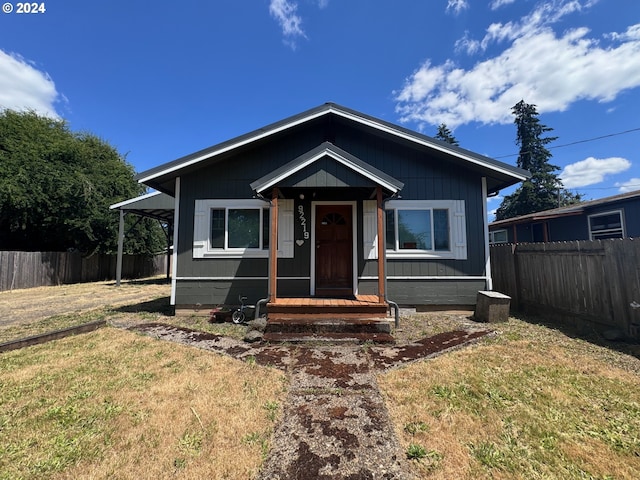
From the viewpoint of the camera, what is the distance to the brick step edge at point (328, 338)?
16.0ft

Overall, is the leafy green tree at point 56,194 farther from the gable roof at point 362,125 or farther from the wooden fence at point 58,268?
the gable roof at point 362,125

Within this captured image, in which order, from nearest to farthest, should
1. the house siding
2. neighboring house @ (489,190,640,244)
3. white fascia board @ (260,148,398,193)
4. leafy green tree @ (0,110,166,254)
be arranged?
white fascia board @ (260,148,398,193), the house siding, neighboring house @ (489,190,640,244), leafy green tree @ (0,110,166,254)

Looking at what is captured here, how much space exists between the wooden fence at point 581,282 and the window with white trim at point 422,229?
1501 millimetres

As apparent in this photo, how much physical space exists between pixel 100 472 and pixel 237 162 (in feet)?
20.6

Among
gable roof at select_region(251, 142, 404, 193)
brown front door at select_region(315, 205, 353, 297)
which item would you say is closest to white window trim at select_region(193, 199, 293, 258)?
brown front door at select_region(315, 205, 353, 297)

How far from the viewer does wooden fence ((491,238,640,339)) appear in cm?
461

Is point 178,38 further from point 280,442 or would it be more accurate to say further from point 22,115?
point 22,115

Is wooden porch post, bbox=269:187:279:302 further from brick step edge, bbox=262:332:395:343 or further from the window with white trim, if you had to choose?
the window with white trim

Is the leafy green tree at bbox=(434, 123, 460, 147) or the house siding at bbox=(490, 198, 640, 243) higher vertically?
the leafy green tree at bbox=(434, 123, 460, 147)

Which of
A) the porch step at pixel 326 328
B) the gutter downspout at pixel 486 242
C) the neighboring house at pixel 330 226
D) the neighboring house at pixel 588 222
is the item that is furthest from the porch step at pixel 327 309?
the neighboring house at pixel 588 222

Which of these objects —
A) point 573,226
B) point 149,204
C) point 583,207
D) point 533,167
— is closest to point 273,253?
Answer: point 149,204

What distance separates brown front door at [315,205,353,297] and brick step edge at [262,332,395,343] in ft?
6.30

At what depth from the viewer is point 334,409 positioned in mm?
2807

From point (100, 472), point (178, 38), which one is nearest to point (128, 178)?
point (178, 38)
